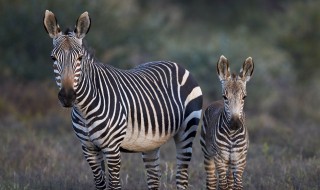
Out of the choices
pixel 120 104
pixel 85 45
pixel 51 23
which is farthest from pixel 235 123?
pixel 51 23

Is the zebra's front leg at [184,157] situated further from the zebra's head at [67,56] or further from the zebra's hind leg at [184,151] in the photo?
the zebra's head at [67,56]

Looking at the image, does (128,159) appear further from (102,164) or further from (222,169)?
(222,169)

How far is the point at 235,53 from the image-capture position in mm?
23469

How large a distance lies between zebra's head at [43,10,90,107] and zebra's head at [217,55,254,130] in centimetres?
173

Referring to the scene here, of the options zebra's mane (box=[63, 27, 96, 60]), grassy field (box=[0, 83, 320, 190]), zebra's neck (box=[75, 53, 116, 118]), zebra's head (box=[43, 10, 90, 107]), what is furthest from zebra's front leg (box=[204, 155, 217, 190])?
zebra's head (box=[43, 10, 90, 107])

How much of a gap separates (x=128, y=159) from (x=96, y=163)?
11.3 feet

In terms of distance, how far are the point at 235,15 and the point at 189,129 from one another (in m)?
35.9

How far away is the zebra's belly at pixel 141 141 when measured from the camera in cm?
862

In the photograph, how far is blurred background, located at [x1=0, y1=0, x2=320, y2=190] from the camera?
10617 mm

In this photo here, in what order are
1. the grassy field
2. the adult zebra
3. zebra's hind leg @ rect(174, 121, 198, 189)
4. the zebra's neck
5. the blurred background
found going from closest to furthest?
the adult zebra < the zebra's neck < zebra's hind leg @ rect(174, 121, 198, 189) < the grassy field < the blurred background

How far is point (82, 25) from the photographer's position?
27.2 ft

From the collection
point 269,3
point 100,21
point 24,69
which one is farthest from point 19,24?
point 269,3

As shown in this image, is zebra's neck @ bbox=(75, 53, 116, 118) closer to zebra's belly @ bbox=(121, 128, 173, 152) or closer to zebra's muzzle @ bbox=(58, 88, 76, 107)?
zebra's muzzle @ bbox=(58, 88, 76, 107)

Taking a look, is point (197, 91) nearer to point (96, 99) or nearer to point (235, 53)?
point (96, 99)
